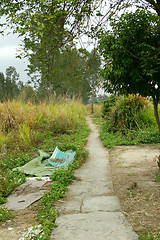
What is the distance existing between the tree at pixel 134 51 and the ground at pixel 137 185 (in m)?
1.62

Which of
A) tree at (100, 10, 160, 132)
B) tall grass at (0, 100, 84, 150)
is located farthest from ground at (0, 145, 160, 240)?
tall grass at (0, 100, 84, 150)

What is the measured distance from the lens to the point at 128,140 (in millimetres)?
8070

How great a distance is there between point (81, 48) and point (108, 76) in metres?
0.85

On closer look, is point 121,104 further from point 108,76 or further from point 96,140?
point 108,76

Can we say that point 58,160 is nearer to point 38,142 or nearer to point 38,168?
point 38,168

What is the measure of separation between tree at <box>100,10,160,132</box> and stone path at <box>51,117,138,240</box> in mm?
1874

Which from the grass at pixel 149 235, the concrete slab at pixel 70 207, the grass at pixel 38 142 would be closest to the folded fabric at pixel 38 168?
the grass at pixel 38 142

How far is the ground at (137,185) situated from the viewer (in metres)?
2.83

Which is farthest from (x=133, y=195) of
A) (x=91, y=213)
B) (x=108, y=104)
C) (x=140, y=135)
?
(x=108, y=104)

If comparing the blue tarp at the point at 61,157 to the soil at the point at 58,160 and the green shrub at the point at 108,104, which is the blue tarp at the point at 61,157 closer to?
the soil at the point at 58,160

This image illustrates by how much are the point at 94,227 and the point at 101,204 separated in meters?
0.69

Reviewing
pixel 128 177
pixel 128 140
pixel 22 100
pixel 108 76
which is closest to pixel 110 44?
pixel 108 76

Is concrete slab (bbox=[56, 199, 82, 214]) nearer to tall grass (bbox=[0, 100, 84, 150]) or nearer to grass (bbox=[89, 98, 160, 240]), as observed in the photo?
tall grass (bbox=[0, 100, 84, 150])

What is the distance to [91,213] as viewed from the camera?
9.79 ft
